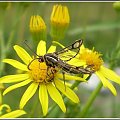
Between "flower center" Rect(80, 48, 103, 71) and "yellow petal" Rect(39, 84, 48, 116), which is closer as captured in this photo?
"yellow petal" Rect(39, 84, 48, 116)

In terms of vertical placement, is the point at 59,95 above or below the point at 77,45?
below

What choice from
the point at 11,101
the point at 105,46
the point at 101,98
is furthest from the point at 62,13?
the point at 101,98

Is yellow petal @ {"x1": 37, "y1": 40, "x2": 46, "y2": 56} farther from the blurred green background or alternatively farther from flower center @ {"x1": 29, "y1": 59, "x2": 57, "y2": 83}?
the blurred green background

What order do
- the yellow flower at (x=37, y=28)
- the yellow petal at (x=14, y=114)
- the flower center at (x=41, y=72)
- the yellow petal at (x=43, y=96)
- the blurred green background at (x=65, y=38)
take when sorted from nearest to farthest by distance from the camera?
the yellow petal at (x=14, y=114) < the yellow petal at (x=43, y=96) < the flower center at (x=41, y=72) < the yellow flower at (x=37, y=28) < the blurred green background at (x=65, y=38)

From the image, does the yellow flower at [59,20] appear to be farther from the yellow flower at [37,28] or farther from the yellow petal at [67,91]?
the yellow petal at [67,91]

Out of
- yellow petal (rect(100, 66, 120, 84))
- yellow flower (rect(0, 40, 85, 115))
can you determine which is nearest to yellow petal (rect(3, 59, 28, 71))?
yellow flower (rect(0, 40, 85, 115))

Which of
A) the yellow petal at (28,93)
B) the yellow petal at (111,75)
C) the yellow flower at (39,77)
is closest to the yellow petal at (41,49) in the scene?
the yellow flower at (39,77)

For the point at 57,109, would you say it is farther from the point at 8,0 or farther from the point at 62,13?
the point at 8,0
